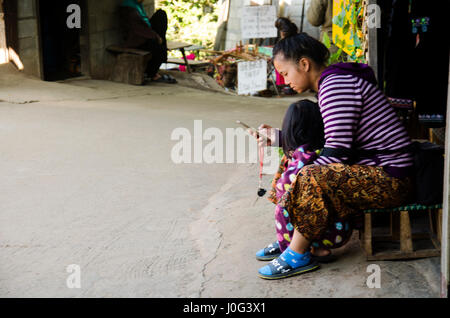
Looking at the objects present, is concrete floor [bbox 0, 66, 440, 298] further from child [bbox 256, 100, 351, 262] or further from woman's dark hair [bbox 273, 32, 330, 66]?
woman's dark hair [bbox 273, 32, 330, 66]

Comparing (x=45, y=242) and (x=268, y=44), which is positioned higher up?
(x=268, y=44)

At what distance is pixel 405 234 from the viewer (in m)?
2.69

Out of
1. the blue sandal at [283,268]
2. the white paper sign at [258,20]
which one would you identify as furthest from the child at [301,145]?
the white paper sign at [258,20]

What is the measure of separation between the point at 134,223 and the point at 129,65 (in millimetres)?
6468

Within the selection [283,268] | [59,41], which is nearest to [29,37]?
[59,41]

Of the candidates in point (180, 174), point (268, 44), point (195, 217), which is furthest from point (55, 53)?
point (195, 217)

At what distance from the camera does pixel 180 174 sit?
15.0ft

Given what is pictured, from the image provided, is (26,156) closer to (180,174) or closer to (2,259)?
(180,174)

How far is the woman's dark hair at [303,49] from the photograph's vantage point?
2.74 m

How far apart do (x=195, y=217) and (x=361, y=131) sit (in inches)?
55.4

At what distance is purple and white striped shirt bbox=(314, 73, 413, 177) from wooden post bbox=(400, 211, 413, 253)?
0.21 metres

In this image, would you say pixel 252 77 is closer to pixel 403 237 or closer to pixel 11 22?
pixel 11 22

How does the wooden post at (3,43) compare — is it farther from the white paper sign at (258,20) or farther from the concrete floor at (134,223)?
the white paper sign at (258,20)
